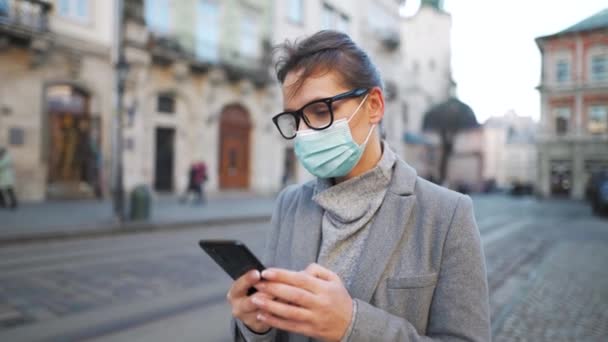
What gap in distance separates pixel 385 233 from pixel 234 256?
0.45 meters

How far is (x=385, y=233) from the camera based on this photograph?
131 centimetres

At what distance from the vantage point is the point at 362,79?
1.37m

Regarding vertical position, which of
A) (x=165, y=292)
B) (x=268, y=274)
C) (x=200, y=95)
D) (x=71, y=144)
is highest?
(x=200, y=95)

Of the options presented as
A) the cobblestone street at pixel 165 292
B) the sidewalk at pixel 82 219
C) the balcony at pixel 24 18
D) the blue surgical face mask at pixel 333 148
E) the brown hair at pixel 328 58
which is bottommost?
the cobblestone street at pixel 165 292

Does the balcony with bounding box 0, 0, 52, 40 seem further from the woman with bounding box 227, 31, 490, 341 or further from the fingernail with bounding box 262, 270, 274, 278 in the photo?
the fingernail with bounding box 262, 270, 274, 278

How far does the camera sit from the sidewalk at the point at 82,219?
859cm

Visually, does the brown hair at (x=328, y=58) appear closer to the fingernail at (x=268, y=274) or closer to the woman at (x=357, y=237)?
the woman at (x=357, y=237)

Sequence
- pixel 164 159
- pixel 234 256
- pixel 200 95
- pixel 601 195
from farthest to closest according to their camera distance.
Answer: pixel 200 95 < pixel 164 159 < pixel 601 195 < pixel 234 256

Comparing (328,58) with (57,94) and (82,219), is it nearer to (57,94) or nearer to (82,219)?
(82,219)

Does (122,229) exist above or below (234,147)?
below

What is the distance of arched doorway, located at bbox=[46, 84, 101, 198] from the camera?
1511 centimetres

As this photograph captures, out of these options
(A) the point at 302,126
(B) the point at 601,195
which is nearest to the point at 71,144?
(A) the point at 302,126

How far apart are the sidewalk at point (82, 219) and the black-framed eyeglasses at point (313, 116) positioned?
27.1ft

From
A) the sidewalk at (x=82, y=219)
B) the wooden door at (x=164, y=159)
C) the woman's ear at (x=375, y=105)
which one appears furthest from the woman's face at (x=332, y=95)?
the wooden door at (x=164, y=159)
